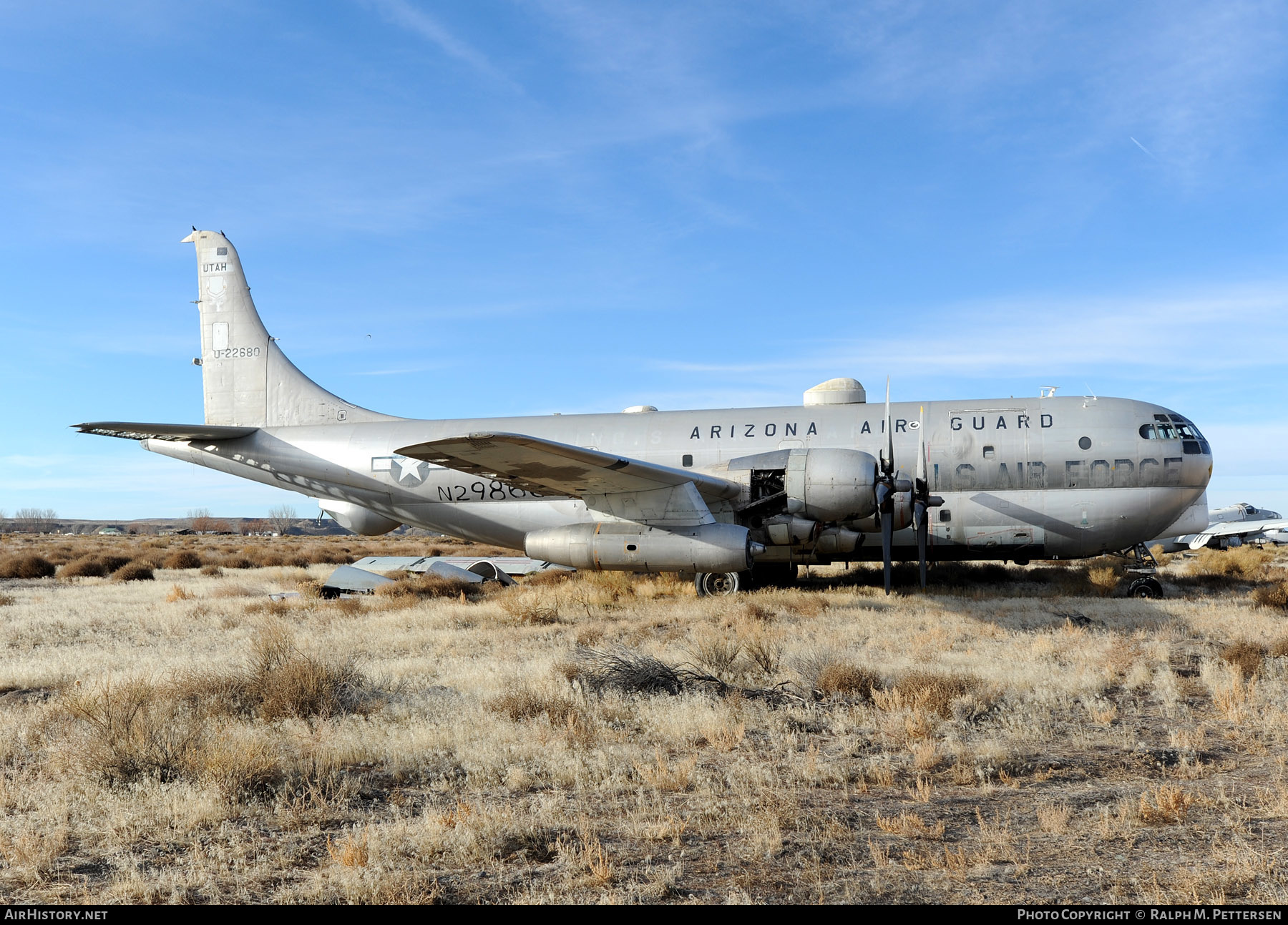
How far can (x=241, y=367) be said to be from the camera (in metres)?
24.8

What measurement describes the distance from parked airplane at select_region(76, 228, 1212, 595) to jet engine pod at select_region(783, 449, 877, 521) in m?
0.03

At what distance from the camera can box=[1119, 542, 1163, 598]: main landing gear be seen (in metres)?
19.4

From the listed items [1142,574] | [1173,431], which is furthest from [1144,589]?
[1173,431]

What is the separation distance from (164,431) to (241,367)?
13.3ft

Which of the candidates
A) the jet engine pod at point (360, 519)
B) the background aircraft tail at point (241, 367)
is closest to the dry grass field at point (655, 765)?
the jet engine pod at point (360, 519)

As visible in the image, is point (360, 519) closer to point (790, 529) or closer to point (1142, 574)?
point (790, 529)

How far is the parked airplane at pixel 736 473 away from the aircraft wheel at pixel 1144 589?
0.04 m

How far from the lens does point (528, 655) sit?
12.5 metres

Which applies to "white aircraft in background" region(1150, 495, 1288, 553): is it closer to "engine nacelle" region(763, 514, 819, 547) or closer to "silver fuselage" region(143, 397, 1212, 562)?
"silver fuselage" region(143, 397, 1212, 562)

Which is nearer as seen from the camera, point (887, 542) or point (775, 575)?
point (887, 542)

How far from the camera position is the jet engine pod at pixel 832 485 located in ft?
54.7

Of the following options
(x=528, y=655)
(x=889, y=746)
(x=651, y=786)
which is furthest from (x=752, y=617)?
(x=651, y=786)

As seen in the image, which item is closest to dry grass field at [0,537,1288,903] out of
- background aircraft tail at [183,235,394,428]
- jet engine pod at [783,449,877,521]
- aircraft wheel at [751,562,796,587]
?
jet engine pod at [783,449,877,521]
